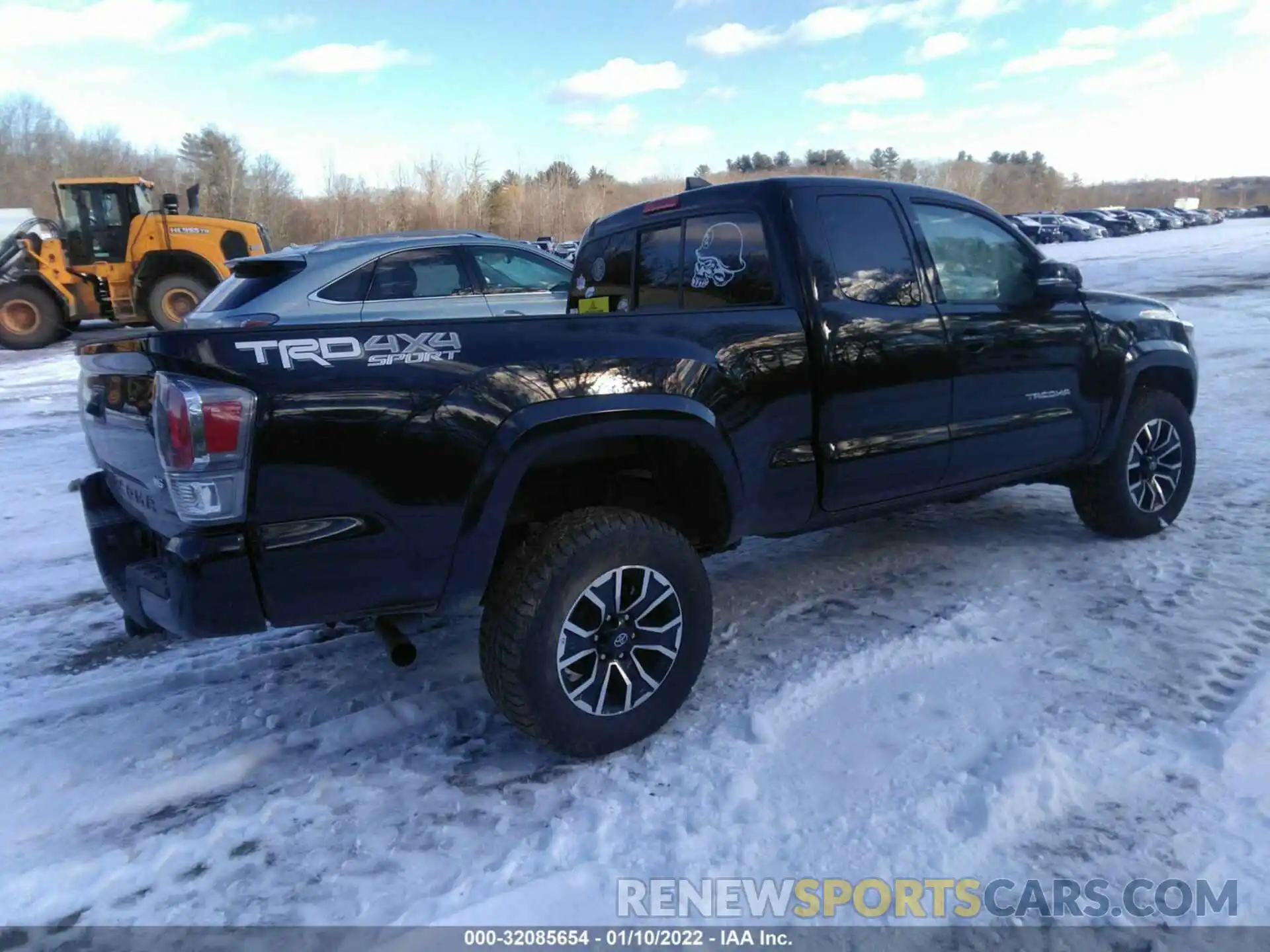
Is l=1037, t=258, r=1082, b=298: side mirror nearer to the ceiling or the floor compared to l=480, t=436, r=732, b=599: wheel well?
nearer to the ceiling

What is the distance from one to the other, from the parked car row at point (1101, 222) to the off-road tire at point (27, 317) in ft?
119

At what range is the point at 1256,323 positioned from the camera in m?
12.9

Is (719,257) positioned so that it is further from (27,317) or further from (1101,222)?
(1101,222)

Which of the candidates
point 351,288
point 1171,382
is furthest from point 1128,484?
point 351,288

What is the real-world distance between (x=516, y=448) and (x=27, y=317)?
17.5 meters

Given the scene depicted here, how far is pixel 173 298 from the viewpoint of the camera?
52.9 ft

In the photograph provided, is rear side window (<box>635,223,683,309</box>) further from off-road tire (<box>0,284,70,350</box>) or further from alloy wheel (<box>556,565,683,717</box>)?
off-road tire (<box>0,284,70,350</box>)

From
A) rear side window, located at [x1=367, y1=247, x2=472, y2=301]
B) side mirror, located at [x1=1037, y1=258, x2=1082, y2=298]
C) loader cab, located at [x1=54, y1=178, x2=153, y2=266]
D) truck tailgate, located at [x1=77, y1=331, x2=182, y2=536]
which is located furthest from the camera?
loader cab, located at [x1=54, y1=178, x2=153, y2=266]

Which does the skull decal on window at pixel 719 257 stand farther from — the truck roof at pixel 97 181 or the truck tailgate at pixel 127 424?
the truck roof at pixel 97 181

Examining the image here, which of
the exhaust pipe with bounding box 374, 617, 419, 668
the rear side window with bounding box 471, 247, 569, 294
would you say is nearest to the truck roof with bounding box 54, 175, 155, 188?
the rear side window with bounding box 471, 247, 569, 294

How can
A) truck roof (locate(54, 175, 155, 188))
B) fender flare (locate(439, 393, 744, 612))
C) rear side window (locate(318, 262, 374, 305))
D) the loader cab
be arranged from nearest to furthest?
fender flare (locate(439, 393, 744, 612)) < rear side window (locate(318, 262, 374, 305)) < truck roof (locate(54, 175, 155, 188)) < the loader cab

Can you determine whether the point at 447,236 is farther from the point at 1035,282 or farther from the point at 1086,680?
the point at 1086,680

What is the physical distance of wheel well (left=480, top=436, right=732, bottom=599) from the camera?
323 cm

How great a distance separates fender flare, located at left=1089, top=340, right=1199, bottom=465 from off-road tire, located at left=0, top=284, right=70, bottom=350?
58.7 ft
